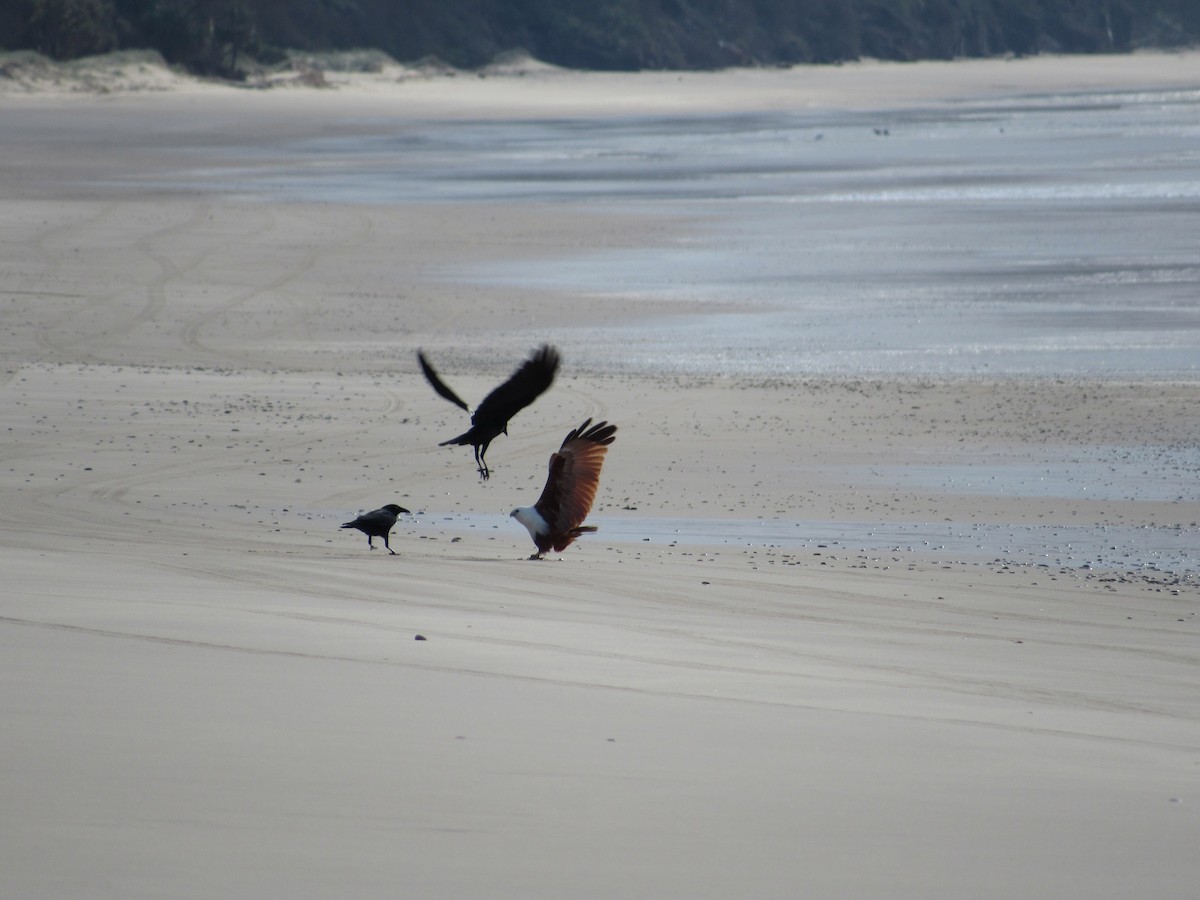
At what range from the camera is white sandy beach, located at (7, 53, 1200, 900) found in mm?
3342

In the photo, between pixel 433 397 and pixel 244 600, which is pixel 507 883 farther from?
pixel 433 397

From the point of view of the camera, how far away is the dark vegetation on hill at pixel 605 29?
62.2 meters

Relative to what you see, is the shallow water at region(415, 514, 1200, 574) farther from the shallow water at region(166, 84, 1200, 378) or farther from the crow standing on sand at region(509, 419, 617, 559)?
the shallow water at region(166, 84, 1200, 378)

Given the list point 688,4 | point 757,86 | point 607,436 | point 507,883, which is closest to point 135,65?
point 757,86

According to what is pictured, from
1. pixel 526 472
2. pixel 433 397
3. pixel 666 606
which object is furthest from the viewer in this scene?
pixel 433 397

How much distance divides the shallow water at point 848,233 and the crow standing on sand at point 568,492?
6649 mm

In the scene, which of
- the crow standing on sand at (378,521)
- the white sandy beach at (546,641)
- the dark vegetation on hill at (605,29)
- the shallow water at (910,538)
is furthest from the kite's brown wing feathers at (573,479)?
the dark vegetation on hill at (605,29)

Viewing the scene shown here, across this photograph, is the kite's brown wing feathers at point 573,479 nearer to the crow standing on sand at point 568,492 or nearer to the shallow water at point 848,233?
the crow standing on sand at point 568,492

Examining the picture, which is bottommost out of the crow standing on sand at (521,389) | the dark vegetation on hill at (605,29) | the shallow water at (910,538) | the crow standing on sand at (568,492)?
the shallow water at (910,538)

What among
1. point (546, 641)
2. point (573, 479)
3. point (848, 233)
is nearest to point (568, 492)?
point (573, 479)

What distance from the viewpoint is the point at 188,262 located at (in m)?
19.0

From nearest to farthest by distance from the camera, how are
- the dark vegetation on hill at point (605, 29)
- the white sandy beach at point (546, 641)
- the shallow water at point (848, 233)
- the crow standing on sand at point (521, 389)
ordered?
the white sandy beach at point (546, 641), the crow standing on sand at point (521, 389), the shallow water at point (848, 233), the dark vegetation on hill at point (605, 29)

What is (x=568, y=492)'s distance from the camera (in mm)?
6969

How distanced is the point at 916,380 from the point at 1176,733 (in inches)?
333
